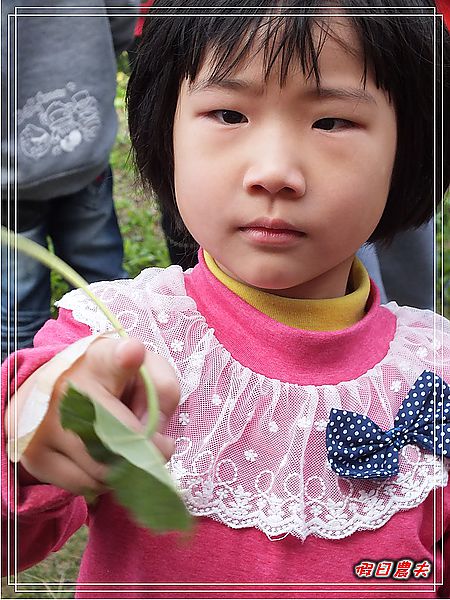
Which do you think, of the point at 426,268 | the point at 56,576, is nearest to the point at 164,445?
the point at 56,576

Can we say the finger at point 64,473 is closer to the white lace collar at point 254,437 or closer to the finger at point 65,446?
the finger at point 65,446

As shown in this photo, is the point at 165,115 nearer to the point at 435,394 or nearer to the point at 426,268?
the point at 435,394

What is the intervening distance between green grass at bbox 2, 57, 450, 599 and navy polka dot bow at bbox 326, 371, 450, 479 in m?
0.25

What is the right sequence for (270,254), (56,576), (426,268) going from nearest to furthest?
1. (270,254)
2. (56,576)
3. (426,268)

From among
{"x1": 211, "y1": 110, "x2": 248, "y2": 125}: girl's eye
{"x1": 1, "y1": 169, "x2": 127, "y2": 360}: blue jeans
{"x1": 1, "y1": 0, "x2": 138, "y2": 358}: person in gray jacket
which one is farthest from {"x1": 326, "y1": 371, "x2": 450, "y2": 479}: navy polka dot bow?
{"x1": 1, "y1": 169, "x2": 127, "y2": 360}: blue jeans

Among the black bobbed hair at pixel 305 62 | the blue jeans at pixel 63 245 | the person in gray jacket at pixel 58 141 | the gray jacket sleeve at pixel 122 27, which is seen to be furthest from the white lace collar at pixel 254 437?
the gray jacket sleeve at pixel 122 27

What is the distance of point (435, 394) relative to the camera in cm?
66

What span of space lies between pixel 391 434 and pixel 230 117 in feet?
0.82

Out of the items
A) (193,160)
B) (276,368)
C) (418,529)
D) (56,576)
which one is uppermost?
(193,160)

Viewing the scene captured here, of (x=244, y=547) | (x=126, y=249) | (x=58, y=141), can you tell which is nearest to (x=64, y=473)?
(x=244, y=547)

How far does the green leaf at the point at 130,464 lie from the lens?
14.0 inches

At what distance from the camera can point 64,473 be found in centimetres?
45

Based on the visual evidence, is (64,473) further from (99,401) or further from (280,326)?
(280,326)

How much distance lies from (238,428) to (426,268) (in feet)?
2.40
